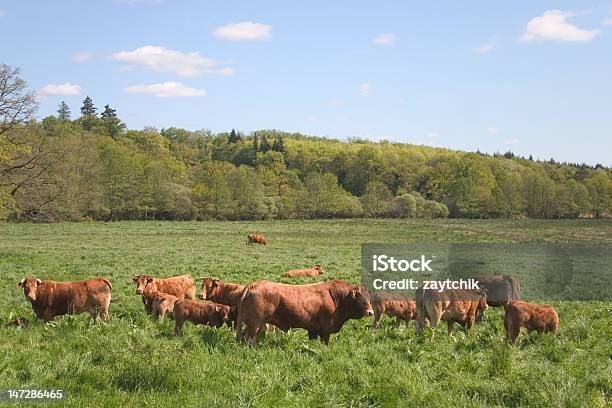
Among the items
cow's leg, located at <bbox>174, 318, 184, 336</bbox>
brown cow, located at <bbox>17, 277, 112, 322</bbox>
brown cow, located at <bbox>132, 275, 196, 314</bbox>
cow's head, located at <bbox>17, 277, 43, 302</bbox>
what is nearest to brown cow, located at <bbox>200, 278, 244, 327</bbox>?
brown cow, located at <bbox>132, 275, 196, 314</bbox>

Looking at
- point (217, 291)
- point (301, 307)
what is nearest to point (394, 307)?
point (301, 307)

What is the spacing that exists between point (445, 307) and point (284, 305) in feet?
14.8

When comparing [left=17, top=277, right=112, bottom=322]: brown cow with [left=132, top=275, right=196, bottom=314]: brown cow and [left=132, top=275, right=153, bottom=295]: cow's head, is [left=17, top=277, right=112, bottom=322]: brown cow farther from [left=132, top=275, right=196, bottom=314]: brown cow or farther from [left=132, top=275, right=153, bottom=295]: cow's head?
[left=132, top=275, right=153, bottom=295]: cow's head

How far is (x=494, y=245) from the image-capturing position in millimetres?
41188

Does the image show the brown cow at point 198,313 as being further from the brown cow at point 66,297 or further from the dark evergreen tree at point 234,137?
the dark evergreen tree at point 234,137

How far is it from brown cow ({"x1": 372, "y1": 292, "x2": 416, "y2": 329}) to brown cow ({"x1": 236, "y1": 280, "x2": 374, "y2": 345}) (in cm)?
263

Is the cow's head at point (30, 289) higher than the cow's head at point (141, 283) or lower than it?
higher

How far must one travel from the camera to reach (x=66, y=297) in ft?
40.8

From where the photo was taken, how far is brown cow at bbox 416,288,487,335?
12.5 metres

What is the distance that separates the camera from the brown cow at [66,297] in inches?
476

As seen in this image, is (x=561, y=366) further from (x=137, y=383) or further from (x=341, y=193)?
(x=341, y=193)

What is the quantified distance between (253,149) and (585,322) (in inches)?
5571

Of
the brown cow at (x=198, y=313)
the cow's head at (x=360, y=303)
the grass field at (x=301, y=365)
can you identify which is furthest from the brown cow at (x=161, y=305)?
the cow's head at (x=360, y=303)

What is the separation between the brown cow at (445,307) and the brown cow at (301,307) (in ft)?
8.05
